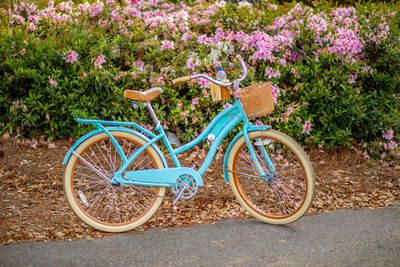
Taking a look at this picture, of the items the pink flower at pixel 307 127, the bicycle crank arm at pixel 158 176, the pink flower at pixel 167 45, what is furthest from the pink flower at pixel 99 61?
the pink flower at pixel 307 127

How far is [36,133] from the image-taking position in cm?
516

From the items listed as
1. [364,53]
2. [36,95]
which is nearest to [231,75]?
[364,53]

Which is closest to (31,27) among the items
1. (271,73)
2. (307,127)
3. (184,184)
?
(271,73)

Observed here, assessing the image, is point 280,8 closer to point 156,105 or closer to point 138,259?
point 156,105

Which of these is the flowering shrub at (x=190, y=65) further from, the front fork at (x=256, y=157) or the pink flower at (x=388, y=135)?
the front fork at (x=256, y=157)

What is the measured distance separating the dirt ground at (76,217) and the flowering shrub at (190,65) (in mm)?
295

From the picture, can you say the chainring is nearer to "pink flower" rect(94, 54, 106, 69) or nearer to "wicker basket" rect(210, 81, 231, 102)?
"wicker basket" rect(210, 81, 231, 102)

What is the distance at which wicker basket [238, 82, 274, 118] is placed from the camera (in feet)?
10.8

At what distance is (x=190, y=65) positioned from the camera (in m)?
5.27

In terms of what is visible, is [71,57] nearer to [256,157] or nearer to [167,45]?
[167,45]

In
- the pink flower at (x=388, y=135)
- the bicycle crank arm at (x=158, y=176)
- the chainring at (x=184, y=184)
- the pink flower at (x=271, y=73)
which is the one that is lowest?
the pink flower at (x=388, y=135)

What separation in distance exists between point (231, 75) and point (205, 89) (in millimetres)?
385

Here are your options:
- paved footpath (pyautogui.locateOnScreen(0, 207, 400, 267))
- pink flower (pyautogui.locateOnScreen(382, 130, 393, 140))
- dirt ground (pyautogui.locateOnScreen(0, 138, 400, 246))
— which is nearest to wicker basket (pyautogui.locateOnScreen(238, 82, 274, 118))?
paved footpath (pyautogui.locateOnScreen(0, 207, 400, 267))

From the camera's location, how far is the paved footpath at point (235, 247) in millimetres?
3035
